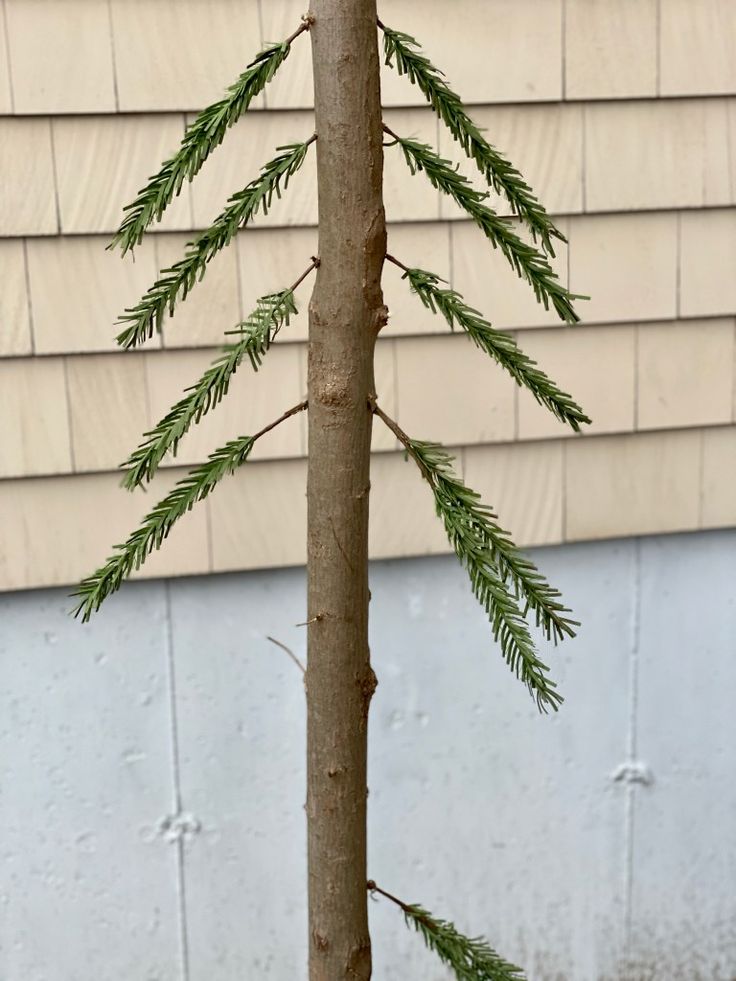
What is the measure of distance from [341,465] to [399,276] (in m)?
0.99

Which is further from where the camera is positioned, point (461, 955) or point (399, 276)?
point (399, 276)

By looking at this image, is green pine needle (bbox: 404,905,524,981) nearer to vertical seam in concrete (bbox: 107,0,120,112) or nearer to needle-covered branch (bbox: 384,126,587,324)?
needle-covered branch (bbox: 384,126,587,324)

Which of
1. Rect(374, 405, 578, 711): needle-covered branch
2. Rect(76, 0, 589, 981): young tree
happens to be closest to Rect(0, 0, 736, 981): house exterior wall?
Rect(76, 0, 589, 981): young tree

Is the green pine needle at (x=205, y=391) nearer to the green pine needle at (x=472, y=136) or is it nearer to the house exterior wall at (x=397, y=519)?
the green pine needle at (x=472, y=136)

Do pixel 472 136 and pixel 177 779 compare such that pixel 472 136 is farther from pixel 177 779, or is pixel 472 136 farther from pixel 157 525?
pixel 177 779

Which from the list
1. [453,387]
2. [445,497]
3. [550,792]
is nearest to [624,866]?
[550,792]

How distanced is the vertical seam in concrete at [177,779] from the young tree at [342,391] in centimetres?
99

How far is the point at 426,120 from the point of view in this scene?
206 cm

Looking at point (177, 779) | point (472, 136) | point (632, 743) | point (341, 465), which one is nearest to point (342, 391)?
point (341, 465)

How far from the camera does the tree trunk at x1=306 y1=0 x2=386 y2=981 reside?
109cm

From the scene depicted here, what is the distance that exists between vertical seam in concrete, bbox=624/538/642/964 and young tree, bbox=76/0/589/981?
3.93 feet

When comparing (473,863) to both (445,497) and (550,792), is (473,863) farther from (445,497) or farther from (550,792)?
(445,497)

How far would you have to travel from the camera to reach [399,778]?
2338 millimetres

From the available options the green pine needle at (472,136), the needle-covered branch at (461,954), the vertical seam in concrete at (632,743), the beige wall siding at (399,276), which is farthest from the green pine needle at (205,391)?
the vertical seam in concrete at (632,743)
